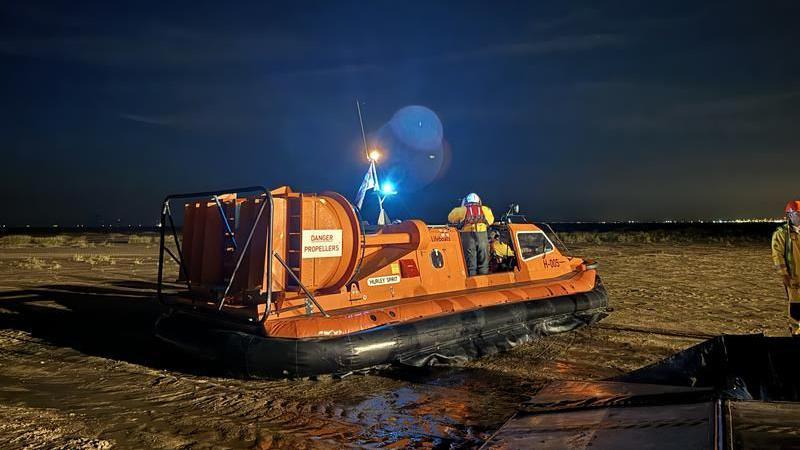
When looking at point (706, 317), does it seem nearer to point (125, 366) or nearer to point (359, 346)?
point (359, 346)

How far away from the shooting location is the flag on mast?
8555 mm

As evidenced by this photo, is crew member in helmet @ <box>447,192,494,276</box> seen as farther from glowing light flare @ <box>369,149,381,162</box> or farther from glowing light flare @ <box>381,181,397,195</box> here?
glowing light flare @ <box>369,149,381,162</box>

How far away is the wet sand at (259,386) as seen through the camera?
4.36 metres

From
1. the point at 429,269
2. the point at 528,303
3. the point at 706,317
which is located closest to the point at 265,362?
the point at 429,269

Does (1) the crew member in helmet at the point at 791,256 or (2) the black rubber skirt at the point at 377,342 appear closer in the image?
(2) the black rubber skirt at the point at 377,342

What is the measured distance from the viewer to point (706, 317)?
30.8 ft

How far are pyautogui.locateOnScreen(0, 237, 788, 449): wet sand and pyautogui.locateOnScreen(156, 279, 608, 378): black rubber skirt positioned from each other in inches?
7.5

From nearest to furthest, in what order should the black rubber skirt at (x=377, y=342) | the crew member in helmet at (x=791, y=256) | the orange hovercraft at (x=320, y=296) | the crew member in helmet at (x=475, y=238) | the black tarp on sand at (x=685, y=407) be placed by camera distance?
the black tarp on sand at (x=685, y=407) < the black rubber skirt at (x=377, y=342) < the orange hovercraft at (x=320, y=296) < the crew member in helmet at (x=791, y=256) < the crew member in helmet at (x=475, y=238)

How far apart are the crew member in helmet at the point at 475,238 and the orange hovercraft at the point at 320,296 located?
28cm

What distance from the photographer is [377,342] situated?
A: 6.03 meters

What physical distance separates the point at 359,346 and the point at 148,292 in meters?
8.67

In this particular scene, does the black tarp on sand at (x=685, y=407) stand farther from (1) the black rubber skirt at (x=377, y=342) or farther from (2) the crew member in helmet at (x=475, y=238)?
(2) the crew member in helmet at (x=475, y=238)

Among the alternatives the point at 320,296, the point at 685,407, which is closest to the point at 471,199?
the point at 320,296

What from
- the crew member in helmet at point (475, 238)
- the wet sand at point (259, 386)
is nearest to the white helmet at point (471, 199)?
the crew member in helmet at point (475, 238)
